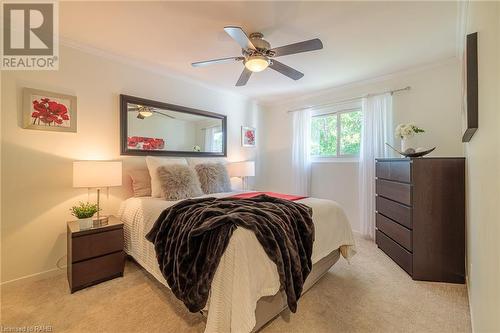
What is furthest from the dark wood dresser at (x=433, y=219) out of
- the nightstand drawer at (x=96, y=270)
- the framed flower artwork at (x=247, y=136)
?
the nightstand drawer at (x=96, y=270)

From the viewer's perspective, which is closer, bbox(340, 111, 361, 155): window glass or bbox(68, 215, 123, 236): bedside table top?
bbox(68, 215, 123, 236): bedside table top

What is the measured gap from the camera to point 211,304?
4.24 ft

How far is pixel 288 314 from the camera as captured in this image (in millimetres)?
1690

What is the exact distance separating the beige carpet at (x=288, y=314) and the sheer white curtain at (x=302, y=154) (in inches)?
80.2

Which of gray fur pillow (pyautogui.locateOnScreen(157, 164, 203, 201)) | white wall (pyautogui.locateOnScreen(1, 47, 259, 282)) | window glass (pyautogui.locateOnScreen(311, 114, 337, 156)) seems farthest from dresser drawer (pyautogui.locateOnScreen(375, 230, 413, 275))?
white wall (pyautogui.locateOnScreen(1, 47, 259, 282))

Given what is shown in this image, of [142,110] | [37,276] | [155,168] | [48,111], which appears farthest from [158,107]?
[37,276]

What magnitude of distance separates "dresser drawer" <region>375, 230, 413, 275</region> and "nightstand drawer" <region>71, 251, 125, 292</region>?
9.50 ft

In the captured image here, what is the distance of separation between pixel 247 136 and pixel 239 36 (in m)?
2.68

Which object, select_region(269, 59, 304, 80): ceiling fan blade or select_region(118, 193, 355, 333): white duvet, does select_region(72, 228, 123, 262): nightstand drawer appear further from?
select_region(269, 59, 304, 80): ceiling fan blade

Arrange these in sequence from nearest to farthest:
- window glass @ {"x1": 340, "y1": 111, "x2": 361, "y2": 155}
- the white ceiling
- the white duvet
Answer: the white duvet, the white ceiling, window glass @ {"x1": 340, "y1": 111, "x2": 361, "y2": 155}

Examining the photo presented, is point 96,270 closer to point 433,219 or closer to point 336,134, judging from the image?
point 433,219

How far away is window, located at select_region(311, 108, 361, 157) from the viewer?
12.1 feet

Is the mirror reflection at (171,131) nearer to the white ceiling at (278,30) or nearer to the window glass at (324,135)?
the white ceiling at (278,30)

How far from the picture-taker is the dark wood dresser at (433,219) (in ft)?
6.94
